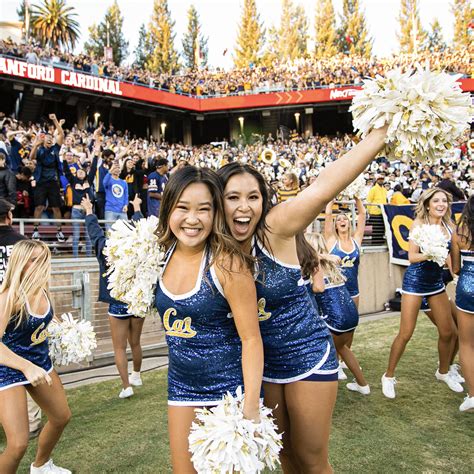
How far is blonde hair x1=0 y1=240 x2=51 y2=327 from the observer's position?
2885mm

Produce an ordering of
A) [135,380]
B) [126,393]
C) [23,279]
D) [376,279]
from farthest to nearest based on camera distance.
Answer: [376,279] → [135,380] → [126,393] → [23,279]

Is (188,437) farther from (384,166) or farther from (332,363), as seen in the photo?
(384,166)

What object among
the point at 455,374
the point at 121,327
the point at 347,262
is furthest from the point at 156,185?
the point at 455,374

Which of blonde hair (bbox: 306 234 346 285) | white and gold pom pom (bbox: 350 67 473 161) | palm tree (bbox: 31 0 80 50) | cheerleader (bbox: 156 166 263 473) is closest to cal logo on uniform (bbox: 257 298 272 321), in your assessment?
cheerleader (bbox: 156 166 263 473)

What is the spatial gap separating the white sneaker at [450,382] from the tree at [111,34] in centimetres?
4991

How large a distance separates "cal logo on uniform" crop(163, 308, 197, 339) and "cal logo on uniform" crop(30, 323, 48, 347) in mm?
1304

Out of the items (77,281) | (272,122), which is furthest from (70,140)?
(272,122)

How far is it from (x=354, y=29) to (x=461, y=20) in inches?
360

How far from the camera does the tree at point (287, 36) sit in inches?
1912

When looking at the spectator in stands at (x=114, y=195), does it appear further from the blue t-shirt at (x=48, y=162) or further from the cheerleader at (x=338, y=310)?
the cheerleader at (x=338, y=310)

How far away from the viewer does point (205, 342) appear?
6.58 ft

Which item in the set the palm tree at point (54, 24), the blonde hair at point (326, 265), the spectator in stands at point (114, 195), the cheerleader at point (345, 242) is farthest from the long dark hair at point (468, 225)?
the palm tree at point (54, 24)

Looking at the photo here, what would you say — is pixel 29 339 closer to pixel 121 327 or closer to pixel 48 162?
pixel 121 327

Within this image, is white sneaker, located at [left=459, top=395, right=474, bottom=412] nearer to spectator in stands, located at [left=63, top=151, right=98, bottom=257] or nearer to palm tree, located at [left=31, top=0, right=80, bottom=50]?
spectator in stands, located at [left=63, top=151, right=98, bottom=257]
